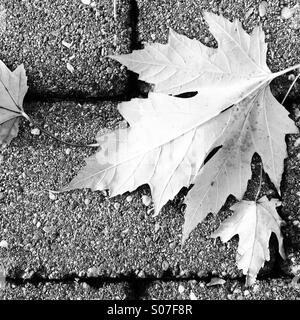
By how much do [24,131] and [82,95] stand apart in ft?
0.54

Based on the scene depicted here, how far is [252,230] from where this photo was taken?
134cm

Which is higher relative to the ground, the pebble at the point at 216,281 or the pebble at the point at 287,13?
the pebble at the point at 287,13

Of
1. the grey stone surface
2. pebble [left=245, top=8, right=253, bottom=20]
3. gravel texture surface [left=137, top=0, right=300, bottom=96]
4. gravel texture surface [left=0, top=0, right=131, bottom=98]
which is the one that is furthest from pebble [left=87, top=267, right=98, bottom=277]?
pebble [left=245, top=8, right=253, bottom=20]

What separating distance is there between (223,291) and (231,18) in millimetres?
650

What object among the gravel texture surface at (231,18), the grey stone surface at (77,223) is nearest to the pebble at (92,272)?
the grey stone surface at (77,223)

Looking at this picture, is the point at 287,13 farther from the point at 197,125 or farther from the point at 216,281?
the point at 216,281

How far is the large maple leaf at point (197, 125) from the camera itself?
1.28 metres

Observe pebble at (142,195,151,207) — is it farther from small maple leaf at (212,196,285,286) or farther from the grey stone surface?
small maple leaf at (212,196,285,286)

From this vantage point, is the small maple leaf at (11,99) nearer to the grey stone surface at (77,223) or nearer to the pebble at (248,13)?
the grey stone surface at (77,223)

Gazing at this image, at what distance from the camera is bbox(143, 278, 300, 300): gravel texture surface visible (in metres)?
1.40

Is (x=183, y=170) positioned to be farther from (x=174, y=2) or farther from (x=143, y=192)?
(x=174, y=2)

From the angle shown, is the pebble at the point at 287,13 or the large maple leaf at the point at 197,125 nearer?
the large maple leaf at the point at 197,125

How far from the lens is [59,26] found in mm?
1442

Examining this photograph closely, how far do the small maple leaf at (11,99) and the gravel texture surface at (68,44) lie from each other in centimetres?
5
